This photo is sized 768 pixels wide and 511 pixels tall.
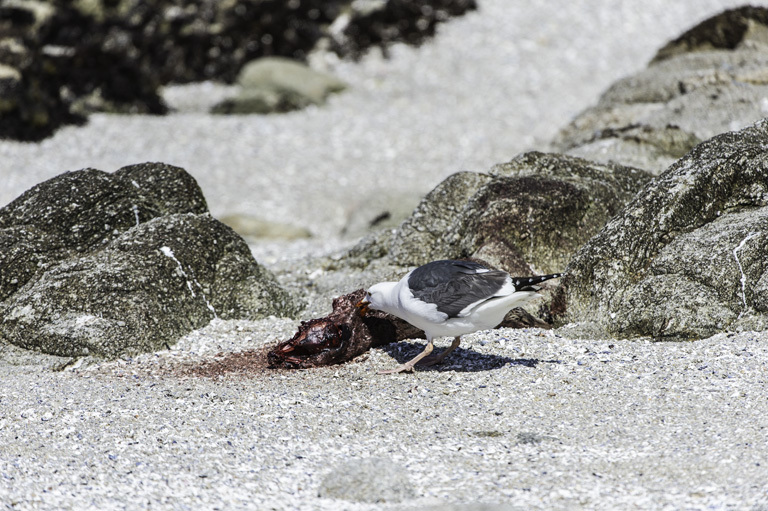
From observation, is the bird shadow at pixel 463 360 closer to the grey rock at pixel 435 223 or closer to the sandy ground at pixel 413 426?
the sandy ground at pixel 413 426

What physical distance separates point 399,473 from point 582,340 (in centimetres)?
254

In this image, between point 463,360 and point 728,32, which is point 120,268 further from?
point 728,32

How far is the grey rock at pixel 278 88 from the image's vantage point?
17.4 metres

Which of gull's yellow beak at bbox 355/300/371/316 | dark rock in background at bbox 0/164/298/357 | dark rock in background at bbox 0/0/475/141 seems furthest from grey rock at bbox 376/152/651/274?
dark rock in background at bbox 0/0/475/141

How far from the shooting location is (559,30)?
65.5 feet

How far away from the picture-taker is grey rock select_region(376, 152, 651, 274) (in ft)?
24.6

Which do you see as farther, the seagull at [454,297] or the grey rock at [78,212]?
the grey rock at [78,212]

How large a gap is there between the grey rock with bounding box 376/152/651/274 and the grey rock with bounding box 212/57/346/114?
961cm

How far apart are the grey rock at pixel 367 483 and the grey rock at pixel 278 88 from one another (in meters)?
13.9

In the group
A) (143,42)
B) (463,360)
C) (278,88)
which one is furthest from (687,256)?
(143,42)

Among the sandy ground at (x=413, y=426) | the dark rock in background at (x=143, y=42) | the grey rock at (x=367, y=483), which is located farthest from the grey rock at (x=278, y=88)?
the grey rock at (x=367, y=483)

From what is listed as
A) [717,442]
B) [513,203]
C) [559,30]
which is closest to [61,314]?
[513,203]

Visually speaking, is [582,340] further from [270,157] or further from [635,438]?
[270,157]

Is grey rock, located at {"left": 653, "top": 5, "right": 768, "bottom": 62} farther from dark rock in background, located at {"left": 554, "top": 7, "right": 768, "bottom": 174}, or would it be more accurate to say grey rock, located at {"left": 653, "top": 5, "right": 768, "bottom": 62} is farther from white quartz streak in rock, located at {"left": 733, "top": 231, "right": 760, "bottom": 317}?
white quartz streak in rock, located at {"left": 733, "top": 231, "right": 760, "bottom": 317}
